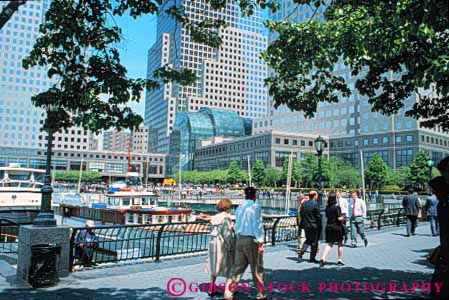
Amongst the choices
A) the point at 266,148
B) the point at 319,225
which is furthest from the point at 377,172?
the point at 319,225

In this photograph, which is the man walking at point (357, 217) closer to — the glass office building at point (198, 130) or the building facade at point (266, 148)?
the building facade at point (266, 148)

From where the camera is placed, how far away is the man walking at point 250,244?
280 inches

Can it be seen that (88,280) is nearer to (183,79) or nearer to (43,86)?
(183,79)

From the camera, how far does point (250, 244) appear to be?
715 cm

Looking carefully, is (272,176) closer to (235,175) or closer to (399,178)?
(235,175)

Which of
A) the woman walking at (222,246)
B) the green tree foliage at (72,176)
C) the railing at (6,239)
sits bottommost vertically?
the railing at (6,239)

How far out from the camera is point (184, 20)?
307 inches

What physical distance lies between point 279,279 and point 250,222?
282cm

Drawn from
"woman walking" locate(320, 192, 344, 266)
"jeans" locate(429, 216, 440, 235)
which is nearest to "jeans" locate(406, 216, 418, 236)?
"jeans" locate(429, 216, 440, 235)

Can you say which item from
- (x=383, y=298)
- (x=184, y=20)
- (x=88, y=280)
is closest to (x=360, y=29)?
(x=184, y=20)

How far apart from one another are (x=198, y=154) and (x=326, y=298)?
14440 cm

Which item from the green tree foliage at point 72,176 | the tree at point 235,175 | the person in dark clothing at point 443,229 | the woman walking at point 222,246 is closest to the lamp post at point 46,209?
the woman walking at point 222,246

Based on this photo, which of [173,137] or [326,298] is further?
[173,137]

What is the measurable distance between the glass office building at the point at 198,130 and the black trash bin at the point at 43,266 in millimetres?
138815
